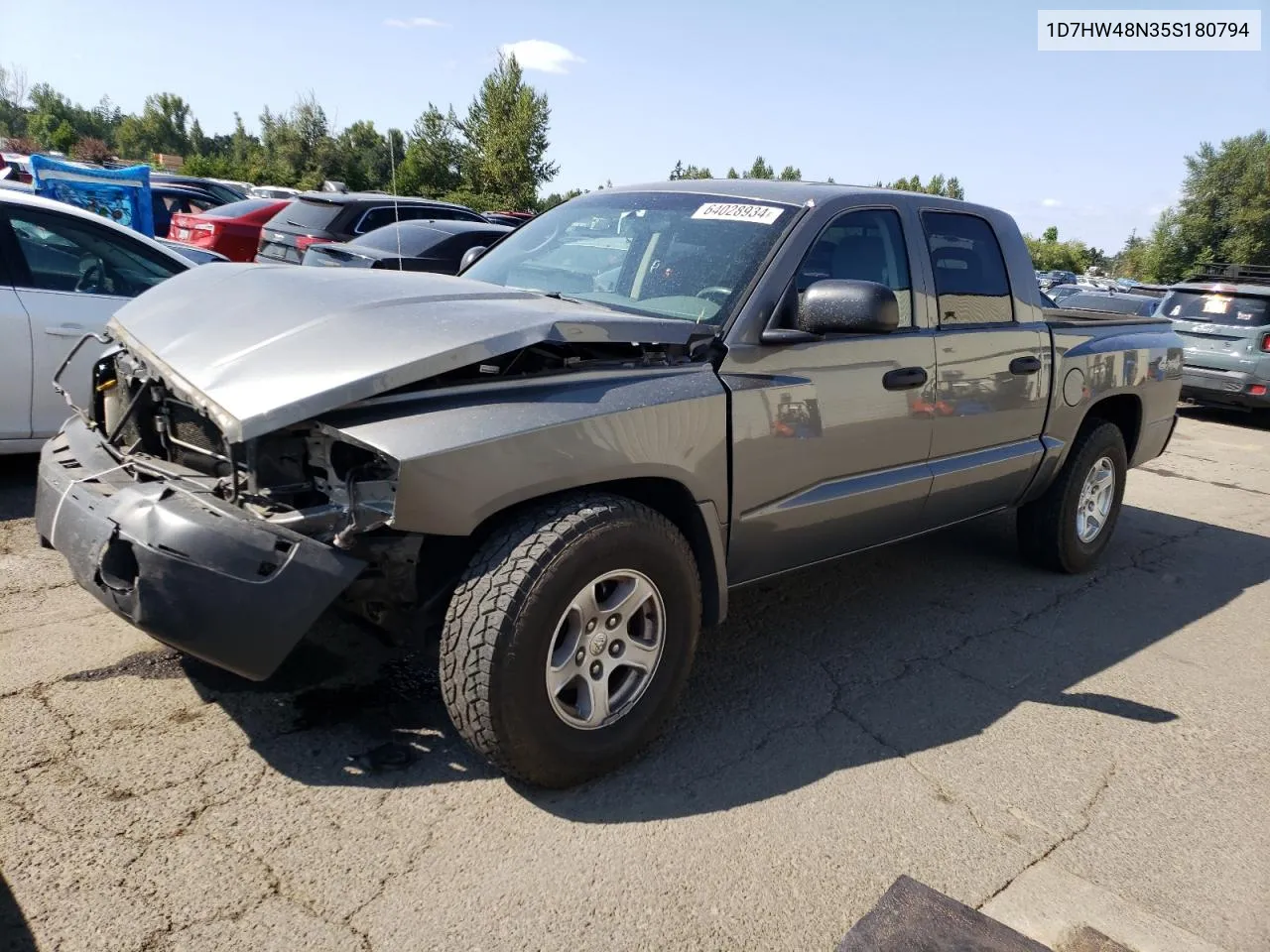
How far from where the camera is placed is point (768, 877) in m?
2.62

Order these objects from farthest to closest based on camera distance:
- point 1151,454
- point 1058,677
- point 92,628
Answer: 1. point 1151,454
2. point 1058,677
3. point 92,628

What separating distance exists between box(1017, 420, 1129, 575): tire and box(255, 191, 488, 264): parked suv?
24.9ft

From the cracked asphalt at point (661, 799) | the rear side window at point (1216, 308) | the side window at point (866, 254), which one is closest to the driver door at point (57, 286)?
the cracked asphalt at point (661, 799)

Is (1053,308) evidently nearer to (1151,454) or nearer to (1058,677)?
(1151,454)

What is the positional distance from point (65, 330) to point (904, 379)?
4.16 metres

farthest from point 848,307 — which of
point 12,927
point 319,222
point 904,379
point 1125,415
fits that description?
point 319,222

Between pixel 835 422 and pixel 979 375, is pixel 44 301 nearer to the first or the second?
pixel 835 422

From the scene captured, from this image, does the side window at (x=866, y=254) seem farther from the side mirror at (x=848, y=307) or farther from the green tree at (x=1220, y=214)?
the green tree at (x=1220, y=214)

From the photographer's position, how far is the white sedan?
4.91m

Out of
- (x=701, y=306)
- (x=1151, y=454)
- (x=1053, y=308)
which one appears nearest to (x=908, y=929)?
(x=701, y=306)

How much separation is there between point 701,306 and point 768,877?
1855mm

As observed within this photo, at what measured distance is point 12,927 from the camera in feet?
7.22

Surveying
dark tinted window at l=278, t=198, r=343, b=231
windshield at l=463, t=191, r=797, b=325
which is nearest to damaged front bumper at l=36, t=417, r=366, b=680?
windshield at l=463, t=191, r=797, b=325

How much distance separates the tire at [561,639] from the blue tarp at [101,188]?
8.89 m
